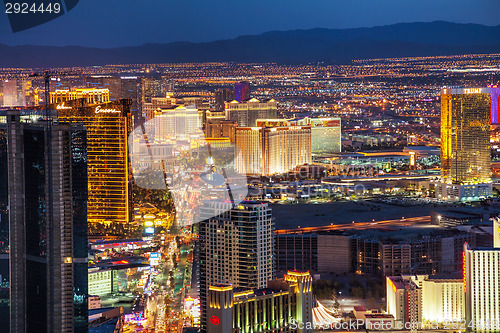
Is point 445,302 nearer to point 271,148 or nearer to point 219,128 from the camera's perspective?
point 271,148

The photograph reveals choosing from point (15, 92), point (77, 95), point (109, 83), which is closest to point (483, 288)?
point (77, 95)

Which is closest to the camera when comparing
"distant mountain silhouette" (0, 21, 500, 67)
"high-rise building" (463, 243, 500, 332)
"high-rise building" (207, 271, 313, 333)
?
"high-rise building" (207, 271, 313, 333)

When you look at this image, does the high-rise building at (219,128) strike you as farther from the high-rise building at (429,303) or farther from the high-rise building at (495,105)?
the high-rise building at (429,303)

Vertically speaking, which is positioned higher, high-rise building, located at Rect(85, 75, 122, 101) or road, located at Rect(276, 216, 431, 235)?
high-rise building, located at Rect(85, 75, 122, 101)

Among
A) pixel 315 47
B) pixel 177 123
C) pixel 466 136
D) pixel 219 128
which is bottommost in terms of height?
pixel 466 136

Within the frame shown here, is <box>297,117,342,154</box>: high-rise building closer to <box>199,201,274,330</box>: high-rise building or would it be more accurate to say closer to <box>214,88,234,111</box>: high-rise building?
<box>214,88,234,111</box>: high-rise building

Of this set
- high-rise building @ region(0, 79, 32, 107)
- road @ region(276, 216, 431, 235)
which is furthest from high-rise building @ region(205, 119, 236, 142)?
road @ region(276, 216, 431, 235)
